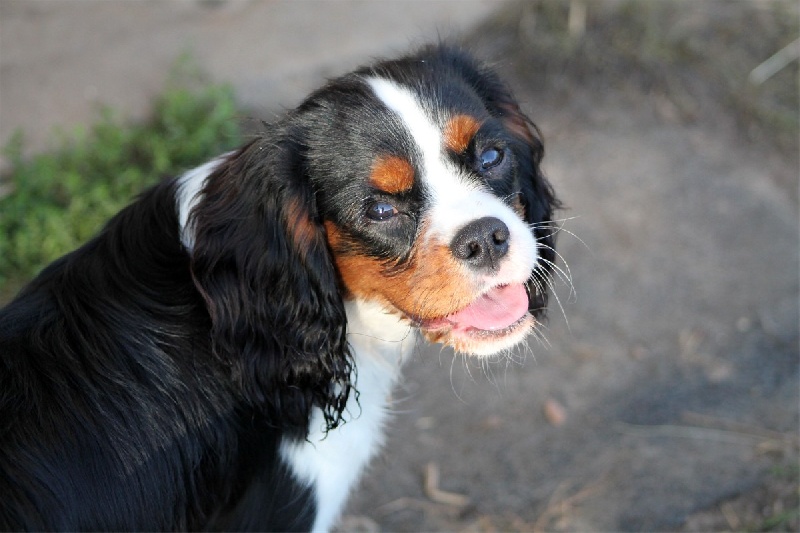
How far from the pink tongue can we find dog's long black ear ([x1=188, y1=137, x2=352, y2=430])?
0.41 metres

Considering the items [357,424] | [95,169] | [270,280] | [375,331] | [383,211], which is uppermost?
[383,211]

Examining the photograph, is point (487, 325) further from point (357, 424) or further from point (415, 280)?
point (357, 424)

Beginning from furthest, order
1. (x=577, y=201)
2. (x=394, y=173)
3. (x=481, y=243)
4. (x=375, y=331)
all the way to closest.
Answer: (x=577, y=201) < (x=375, y=331) < (x=394, y=173) < (x=481, y=243)

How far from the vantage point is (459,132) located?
279 cm

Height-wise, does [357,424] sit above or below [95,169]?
below

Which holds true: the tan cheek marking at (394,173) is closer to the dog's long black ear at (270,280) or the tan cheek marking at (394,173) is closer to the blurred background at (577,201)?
the dog's long black ear at (270,280)

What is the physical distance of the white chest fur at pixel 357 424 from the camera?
9.49 feet

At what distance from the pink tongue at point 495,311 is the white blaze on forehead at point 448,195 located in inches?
7.2

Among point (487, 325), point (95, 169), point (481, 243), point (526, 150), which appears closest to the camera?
point (481, 243)

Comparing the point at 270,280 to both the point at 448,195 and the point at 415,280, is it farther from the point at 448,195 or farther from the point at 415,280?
the point at 448,195

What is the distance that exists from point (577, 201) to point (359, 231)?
2.82m

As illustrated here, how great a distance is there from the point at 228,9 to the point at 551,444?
3.95 metres

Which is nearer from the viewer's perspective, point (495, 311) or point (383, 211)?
point (383, 211)

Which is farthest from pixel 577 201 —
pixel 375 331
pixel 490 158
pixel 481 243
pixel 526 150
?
pixel 481 243
